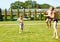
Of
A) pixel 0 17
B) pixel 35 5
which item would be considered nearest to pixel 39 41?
pixel 0 17

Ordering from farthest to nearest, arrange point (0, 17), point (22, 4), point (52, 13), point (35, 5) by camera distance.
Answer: point (35, 5), point (22, 4), point (0, 17), point (52, 13)

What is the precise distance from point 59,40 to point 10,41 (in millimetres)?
2772

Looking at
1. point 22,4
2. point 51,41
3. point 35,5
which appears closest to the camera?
point 51,41

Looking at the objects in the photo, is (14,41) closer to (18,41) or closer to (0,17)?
(18,41)

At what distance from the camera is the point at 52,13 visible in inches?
537

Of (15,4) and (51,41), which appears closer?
(51,41)

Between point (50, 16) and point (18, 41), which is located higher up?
point (50, 16)

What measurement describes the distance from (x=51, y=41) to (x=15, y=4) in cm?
10788

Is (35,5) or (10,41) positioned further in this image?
(35,5)

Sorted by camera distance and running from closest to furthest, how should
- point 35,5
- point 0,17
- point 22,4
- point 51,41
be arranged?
point 51,41
point 0,17
point 22,4
point 35,5

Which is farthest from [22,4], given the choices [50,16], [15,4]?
[50,16]

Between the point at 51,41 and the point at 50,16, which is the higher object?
the point at 50,16

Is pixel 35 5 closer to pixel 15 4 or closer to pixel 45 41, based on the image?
pixel 15 4

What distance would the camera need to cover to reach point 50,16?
45.4 feet
